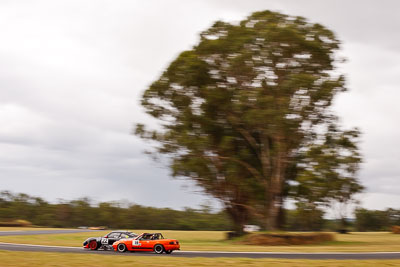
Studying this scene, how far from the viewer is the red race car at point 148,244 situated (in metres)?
25.3

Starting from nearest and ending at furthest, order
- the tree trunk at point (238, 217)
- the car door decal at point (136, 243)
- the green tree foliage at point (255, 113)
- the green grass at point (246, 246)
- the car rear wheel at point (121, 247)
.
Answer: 1. the car door decal at point (136, 243)
2. the car rear wheel at point (121, 247)
3. the green grass at point (246, 246)
4. the green tree foliage at point (255, 113)
5. the tree trunk at point (238, 217)

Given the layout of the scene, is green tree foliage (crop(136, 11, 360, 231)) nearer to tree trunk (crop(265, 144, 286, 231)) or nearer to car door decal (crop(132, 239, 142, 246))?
tree trunk (crop(265, 144, 286, 231))

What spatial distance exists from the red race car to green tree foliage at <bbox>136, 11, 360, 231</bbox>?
16938mm

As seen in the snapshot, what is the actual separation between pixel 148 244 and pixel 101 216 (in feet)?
297

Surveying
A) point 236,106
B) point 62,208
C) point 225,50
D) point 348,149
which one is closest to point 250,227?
point 348,149

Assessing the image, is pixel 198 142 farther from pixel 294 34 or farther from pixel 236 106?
pixel 294 34

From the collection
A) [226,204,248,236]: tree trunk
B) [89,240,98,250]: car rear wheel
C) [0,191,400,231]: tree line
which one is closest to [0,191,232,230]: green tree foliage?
[0,191,400,231]: tree line

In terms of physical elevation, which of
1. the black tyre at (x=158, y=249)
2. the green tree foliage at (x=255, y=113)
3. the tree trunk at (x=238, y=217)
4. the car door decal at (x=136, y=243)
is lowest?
the black tyre at (x=158, y=249)

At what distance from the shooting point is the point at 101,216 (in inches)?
4451

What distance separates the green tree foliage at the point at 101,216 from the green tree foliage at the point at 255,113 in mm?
64711

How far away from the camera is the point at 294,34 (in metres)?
40.1

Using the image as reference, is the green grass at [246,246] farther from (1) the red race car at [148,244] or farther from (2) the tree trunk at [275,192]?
(1) the red race car at [148,244]

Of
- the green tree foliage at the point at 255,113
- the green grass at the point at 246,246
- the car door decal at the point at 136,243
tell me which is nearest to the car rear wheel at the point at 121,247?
the car door decal at the point at 136,243

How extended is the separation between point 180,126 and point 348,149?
53.2ft
